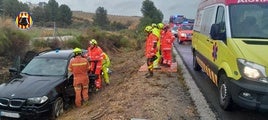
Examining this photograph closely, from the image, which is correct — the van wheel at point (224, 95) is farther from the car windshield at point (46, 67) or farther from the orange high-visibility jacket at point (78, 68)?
the car windshield at point (46, 67)

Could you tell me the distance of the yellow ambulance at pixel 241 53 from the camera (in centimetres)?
638

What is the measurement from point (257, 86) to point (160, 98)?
2733mm

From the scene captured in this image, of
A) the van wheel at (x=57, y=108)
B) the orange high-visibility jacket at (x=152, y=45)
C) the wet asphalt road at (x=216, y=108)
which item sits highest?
the orange high-visibility jacket at (x=152, y=45)

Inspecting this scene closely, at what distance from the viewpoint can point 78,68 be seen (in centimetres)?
994

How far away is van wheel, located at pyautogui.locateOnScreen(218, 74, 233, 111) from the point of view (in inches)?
290

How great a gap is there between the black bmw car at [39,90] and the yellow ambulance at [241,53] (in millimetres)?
3970

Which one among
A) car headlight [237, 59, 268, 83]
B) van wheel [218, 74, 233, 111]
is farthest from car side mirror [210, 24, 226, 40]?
car headlight [237, 59, 268, 83]

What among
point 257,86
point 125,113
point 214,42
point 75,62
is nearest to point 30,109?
→ point 75,62

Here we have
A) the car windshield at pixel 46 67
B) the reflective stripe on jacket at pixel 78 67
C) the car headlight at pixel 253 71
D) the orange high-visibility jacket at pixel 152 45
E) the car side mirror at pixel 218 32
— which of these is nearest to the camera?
the car headlight at pixel 253 71

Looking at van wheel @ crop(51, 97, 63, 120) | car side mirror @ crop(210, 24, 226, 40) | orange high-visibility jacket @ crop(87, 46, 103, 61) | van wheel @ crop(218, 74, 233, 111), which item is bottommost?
van wheel @ crop(51, 97, 63, 120)

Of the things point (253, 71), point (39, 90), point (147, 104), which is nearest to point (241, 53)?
point (253, 71)

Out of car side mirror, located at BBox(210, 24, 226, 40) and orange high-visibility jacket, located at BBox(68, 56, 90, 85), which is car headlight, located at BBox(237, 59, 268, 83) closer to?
car side mirror, located at BBox(210, 24, 226, 40)

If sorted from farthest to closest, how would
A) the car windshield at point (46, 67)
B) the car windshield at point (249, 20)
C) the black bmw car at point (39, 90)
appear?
the car windshield at point (46, 67) < the black bmw car at point (39, 90) < the car windshield at point (249, 20)

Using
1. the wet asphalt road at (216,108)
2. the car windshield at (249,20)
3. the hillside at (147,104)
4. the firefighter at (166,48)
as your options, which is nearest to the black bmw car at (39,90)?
the hillside at (147,104)
